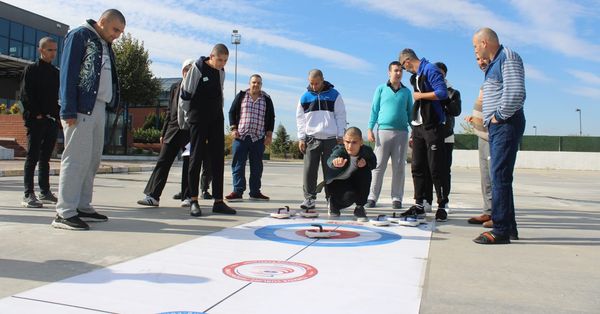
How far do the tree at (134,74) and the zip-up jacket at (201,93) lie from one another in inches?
893

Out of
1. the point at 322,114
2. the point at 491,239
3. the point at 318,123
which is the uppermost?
the point at 322,114

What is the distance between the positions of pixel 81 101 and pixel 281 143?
1921 inches

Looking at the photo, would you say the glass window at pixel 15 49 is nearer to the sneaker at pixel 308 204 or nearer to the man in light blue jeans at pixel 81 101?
the man in light blue jeans at pixel 81 101

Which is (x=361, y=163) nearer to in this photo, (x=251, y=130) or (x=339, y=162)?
(x=339, y=162)

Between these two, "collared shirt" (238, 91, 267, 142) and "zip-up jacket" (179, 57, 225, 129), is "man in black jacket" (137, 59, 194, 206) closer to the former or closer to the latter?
"zip-up jacket" (179, 57, 225, 129)

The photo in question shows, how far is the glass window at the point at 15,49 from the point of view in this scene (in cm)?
2964

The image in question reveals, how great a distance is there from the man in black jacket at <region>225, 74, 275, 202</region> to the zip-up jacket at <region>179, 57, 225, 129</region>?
167 centimetres

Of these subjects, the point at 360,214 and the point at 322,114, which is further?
the point at 322,114

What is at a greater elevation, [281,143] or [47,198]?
[281,143]

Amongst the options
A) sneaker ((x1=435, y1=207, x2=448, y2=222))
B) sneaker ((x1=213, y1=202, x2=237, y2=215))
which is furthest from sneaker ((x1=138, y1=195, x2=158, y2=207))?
sneaker ((x1=435, y1=207, x2=448, y2=222))

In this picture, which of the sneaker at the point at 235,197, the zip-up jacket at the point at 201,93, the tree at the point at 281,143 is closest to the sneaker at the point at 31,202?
the zip-up jacket at the point at 201,93

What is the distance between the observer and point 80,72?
167 inches

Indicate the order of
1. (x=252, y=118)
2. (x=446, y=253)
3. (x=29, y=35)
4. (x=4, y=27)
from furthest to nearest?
1. (x=29, y=35)
2. (x=4, y=27)
3. (x=252, y=118)
4. (x=446, y=253)

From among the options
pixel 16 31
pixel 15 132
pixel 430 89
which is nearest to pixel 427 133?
pixel 430 89
